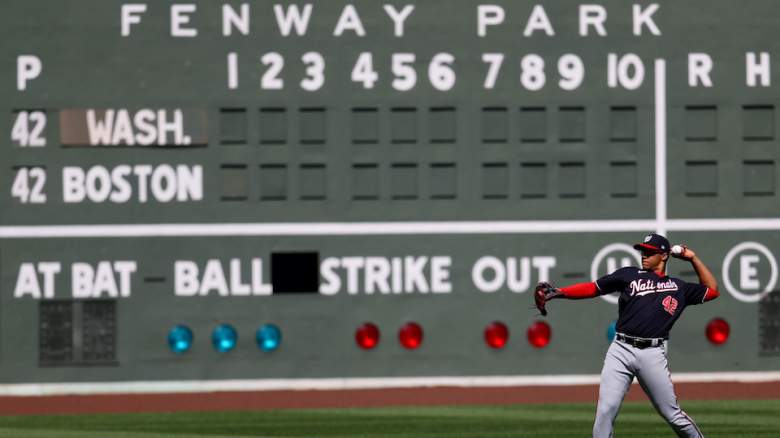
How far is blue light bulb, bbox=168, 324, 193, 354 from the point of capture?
16.8 meters

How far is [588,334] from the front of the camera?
56.0 ft

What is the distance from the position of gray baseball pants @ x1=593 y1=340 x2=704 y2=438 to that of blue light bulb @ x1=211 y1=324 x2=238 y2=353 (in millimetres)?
6152

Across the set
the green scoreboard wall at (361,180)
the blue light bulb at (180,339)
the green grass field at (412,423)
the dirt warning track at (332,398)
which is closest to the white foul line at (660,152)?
the green scoreboard wall at (361,180)

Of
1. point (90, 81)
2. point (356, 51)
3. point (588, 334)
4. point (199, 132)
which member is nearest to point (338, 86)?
point (356, 51)

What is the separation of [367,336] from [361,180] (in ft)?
5.57

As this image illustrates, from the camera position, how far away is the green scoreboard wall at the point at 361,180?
16.8 metres

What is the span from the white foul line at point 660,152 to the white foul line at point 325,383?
5.70 feet

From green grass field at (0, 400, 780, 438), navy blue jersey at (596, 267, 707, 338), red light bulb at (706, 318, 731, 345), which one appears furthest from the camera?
red light bulb at (706, 318, 731, 345)

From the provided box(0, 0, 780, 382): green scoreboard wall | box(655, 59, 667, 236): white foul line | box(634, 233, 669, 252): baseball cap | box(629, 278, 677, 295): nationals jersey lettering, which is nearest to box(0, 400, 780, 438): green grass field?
box(0, 0, 780, 382): green scoreboard wall

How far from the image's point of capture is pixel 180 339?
1675 centimetres

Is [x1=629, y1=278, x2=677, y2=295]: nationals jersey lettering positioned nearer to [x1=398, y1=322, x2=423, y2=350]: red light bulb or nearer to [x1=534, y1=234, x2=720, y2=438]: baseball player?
[x1=534, y1=234, x2=720, y2=438]: baseball player

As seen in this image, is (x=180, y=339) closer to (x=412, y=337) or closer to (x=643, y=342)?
(x=412, y=337)

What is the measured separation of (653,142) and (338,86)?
3.51 meters

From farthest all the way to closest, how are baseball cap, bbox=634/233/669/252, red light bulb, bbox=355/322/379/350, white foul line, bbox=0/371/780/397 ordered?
red light bulb, bbox=355/322/379/350, white foul line, bbox=0/371/780/397, baseball cap, bbox=634/233/669/252
